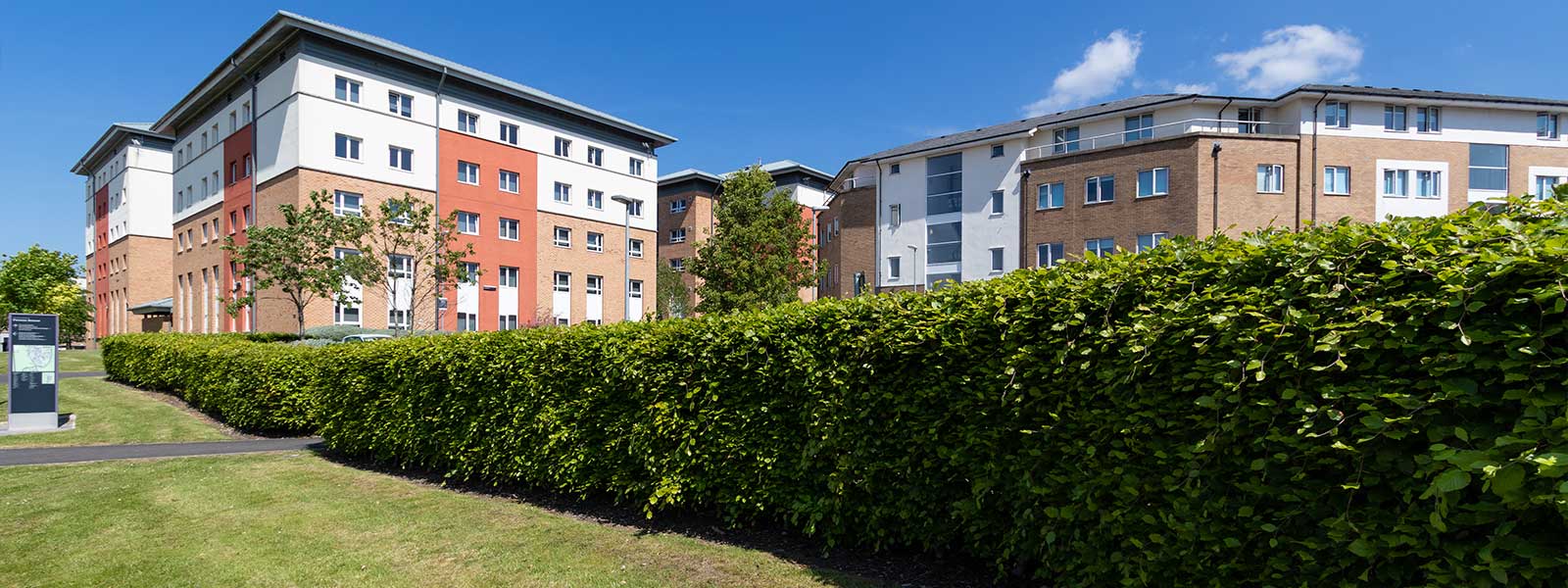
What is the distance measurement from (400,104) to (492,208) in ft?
25.9

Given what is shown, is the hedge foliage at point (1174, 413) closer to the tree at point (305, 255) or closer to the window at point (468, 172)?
the tree at point (305, 255)

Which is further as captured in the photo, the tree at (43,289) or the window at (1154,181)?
the tree at (43,289)

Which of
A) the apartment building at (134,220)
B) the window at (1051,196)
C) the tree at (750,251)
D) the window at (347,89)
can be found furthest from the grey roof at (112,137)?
the window at (1051,196)

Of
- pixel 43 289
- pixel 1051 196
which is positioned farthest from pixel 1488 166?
pixel 43 289

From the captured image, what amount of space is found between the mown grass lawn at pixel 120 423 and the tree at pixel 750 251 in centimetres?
2424

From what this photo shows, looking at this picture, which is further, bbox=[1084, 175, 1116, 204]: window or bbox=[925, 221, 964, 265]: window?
bbox=[925, 221, 964, 265]: window

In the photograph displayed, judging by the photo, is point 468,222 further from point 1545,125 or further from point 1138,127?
point 1545,125

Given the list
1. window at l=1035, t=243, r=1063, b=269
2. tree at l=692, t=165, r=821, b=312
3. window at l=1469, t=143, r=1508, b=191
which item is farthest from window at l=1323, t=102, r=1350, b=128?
tree at l=692, t=165, r=821, b=312

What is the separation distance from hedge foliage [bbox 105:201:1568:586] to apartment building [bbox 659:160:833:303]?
60.9m

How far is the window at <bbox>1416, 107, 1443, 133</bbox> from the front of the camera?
1517 inches

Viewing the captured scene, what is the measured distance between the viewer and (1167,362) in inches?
144

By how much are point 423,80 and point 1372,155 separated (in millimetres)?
51390

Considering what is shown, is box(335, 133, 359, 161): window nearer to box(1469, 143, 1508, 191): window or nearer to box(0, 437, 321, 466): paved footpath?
box(0, 437, 321, 466): paved footpath

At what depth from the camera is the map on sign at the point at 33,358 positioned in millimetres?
14164
